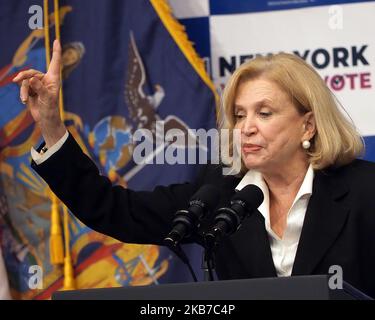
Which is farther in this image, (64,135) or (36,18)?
(36,18)

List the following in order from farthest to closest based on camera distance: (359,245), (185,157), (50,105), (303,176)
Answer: (185,157) → (303,176) → (359,245) → (50,105)

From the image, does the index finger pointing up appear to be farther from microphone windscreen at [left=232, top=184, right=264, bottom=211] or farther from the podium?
the podium

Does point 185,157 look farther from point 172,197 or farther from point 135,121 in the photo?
point 172,197

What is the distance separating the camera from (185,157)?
3387 mm

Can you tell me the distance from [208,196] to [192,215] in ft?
0.32

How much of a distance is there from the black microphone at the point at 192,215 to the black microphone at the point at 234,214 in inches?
1.5

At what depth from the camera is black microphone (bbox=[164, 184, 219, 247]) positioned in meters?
1.89

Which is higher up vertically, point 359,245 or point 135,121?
point 135,121

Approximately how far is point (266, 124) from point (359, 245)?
0.45m

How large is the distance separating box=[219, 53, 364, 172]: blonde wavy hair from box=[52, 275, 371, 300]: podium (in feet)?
3.53

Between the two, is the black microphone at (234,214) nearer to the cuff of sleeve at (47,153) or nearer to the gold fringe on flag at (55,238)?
the cuff of sleeve at (47,153)

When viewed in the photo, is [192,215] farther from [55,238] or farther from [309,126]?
[55,238]

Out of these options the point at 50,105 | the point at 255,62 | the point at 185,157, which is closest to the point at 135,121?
the point at 185,157

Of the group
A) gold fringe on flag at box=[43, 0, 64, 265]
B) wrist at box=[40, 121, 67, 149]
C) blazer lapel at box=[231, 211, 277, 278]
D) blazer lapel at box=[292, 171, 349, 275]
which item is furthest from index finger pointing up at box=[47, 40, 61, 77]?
gold fringe on flag at box=[43, 0, 64, 265]
